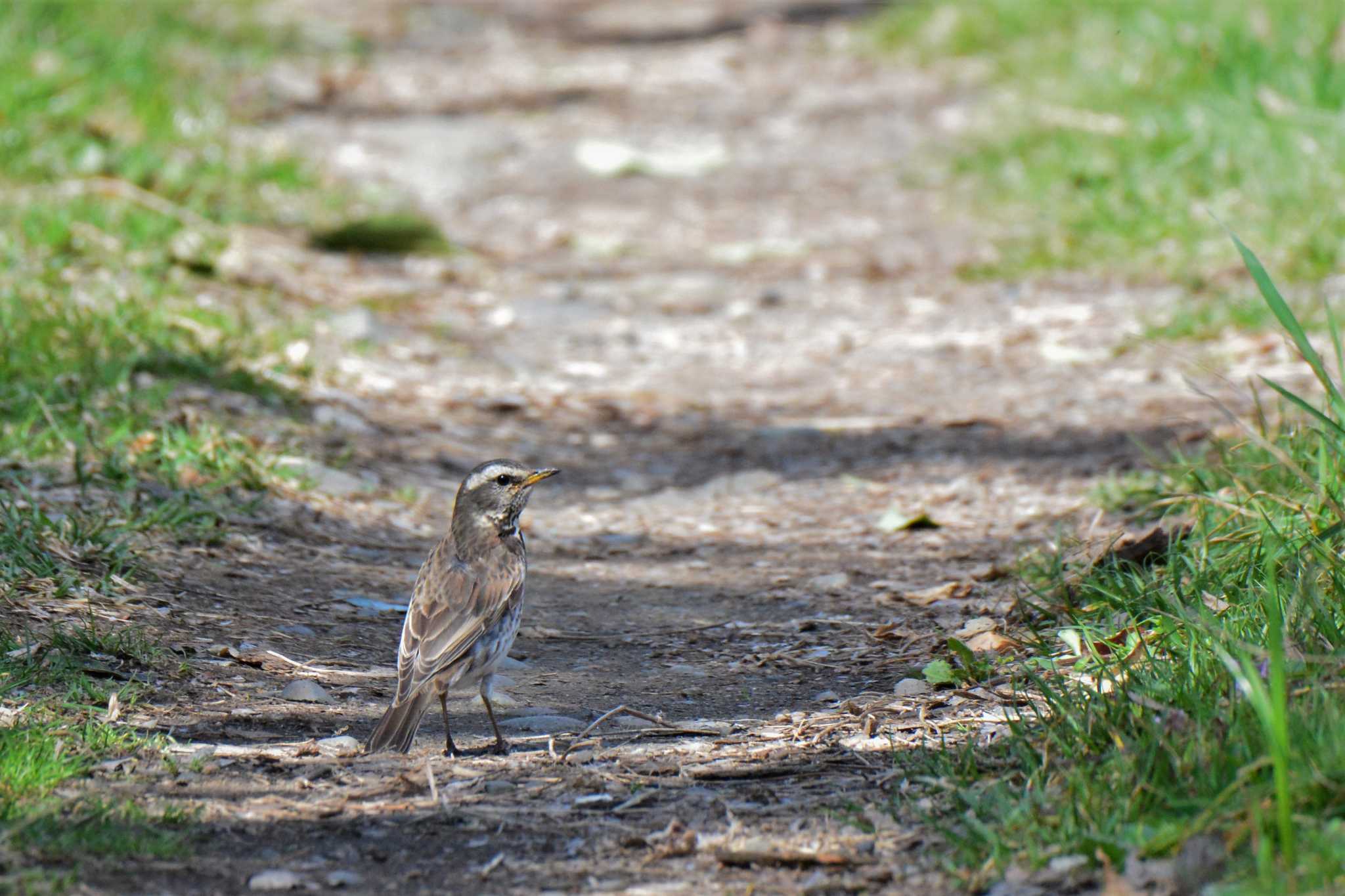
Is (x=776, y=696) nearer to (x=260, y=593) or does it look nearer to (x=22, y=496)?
(x=260, y=593)

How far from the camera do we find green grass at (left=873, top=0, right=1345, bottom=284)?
9.05 meters

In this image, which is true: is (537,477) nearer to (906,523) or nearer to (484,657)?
(484,657)

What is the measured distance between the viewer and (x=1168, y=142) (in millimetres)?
10289

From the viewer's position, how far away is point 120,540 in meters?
5.30

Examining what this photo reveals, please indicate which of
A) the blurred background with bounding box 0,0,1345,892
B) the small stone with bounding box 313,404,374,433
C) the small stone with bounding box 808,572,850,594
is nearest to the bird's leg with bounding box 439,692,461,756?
the blurred background with bounding box 0,0,1345,892

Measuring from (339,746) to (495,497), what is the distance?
1184mm

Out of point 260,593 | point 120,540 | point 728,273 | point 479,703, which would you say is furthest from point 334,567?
point 728,273

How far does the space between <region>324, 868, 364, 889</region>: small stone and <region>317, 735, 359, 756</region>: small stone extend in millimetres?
712

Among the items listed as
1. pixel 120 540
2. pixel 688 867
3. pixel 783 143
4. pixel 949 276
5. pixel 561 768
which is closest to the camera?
pixel 688 867

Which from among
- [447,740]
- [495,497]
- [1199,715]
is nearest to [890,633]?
[495,497]

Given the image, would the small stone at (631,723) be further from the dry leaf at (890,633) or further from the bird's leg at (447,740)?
the dry leaf at (890,633)

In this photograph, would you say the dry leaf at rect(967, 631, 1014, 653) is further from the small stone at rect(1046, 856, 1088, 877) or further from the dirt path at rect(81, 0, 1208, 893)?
the small stone at rect(1046, 856, 1088, 877)

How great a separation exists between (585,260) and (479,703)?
6.44 m

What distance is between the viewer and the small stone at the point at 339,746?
409 cm
